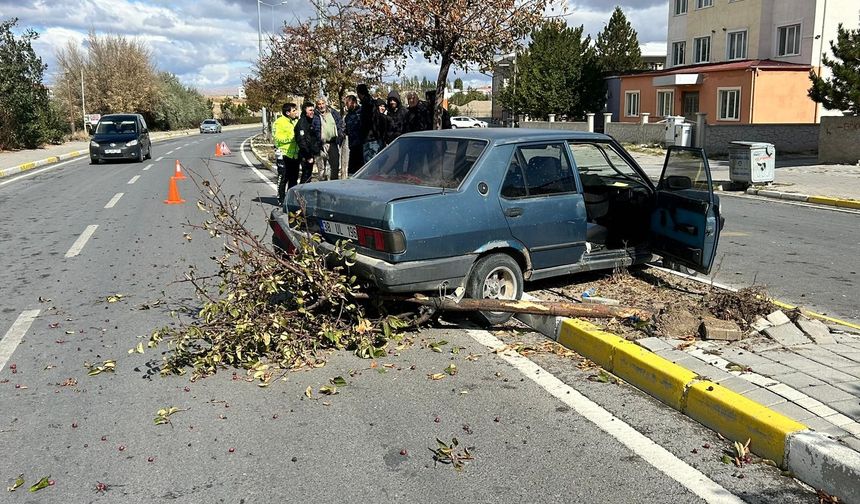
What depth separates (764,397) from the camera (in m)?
4.35

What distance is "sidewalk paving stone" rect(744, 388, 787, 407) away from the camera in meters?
4.27

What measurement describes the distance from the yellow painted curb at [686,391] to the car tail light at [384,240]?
1.43 metres

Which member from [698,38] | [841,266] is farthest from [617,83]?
[841,266]

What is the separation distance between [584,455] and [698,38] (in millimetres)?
41331

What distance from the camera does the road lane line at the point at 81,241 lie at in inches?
382

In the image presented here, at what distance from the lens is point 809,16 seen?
107 ft

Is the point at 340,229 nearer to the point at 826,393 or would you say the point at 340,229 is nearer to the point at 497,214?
the point at 497,214

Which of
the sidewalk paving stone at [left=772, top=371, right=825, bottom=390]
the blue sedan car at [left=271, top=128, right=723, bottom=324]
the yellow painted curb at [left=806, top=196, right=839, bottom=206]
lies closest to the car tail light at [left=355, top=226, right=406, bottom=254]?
the blue sedan car at [left=271, top=128, right=723, bottom=324]

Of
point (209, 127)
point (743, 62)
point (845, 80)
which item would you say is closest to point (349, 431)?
point (845, 80)

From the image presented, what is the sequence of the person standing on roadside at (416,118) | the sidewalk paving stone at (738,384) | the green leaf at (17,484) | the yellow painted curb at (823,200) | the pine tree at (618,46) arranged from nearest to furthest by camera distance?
the green leaf at (17,484) → the sidewalk paving stone at (738,384) → the person standing on roadside at (416,118) → the yellow painted curb at (823,200) → the pine tree at (618,46)

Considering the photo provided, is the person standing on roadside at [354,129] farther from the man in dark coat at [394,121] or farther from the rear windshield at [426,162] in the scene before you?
the rear windshield at [426,162]

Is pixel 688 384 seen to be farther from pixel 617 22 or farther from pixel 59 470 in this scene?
pixel 617 22

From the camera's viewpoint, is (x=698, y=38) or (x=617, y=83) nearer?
(x=698, y=38)

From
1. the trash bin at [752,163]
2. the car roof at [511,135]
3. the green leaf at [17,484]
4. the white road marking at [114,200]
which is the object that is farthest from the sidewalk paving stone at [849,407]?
the trash bin at [752,163]
